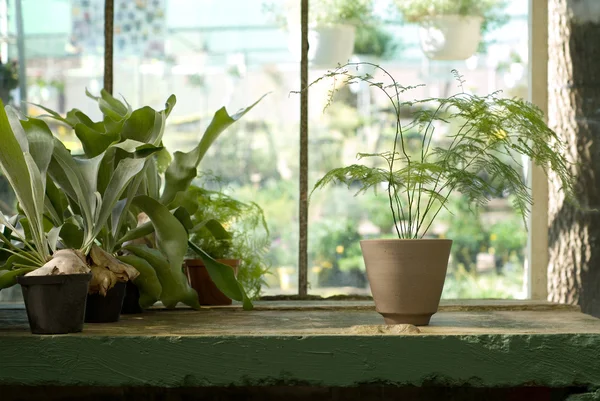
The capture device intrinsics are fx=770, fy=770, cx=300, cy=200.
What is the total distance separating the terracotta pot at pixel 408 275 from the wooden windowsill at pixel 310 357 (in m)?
0.05

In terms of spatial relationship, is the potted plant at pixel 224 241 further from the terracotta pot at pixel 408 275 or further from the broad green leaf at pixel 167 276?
the terracotta pot at pixel 408 275

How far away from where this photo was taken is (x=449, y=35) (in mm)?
2133

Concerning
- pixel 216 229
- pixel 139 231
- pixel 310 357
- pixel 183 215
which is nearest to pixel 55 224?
pixel 139 231

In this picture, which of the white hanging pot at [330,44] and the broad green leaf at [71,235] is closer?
the broad green leaf at [71,235]

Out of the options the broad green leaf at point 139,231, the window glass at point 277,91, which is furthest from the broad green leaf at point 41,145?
the window glass at point 277,91

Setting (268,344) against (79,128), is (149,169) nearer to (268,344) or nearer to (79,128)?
(79,128)

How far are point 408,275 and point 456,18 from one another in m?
1.07

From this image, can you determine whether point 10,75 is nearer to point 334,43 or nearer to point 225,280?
point 334,43

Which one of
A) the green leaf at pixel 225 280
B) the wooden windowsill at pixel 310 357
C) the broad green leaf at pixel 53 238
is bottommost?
the wooden windowsill at pixel 310 357

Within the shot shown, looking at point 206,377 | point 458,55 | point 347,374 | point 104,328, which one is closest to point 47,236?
point 104,328

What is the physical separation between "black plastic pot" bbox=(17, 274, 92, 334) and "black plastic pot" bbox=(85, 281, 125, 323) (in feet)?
0.56

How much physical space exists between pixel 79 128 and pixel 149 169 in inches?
11.2

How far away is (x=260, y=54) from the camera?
217 centimetres

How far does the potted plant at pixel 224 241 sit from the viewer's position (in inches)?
71.9
